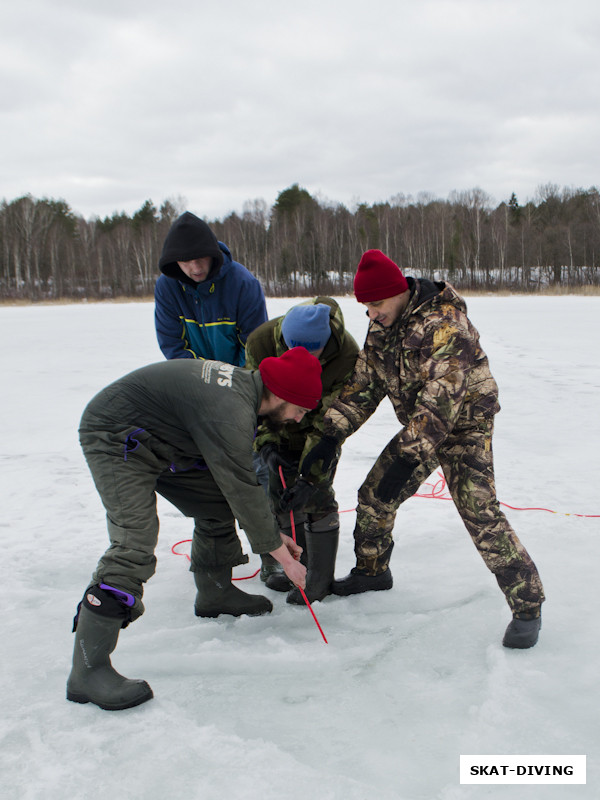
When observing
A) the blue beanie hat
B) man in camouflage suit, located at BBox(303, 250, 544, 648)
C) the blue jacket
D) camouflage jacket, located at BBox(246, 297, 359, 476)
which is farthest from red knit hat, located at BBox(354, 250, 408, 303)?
the blue jacket

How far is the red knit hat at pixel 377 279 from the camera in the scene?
2357 millimetres

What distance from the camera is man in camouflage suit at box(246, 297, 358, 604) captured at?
265 centimetres

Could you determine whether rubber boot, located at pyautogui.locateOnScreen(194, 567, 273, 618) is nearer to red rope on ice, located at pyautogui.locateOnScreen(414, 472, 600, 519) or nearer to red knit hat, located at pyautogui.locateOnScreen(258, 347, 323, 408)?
red knit hat, located at pyautogui.locateOnScreen(258, 347, 323, 408)

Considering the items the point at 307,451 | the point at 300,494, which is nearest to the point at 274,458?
the point at 307,451

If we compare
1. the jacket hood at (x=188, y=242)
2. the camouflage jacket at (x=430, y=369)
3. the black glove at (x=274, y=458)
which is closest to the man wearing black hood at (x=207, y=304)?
the jacket hood at (x=188, y=242)

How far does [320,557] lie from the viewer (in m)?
2.78

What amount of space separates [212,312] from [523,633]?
77.2 inches

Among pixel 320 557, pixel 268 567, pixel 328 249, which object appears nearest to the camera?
pixel 320 557

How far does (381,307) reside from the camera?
242 cm

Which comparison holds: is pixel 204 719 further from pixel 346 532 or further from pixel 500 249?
pixel 500 249

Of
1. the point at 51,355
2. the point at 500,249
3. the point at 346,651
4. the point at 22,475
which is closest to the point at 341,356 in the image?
the point at 346,651

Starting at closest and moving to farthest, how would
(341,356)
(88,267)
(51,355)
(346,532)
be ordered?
(341,356) → (346,532) → (51,355) → (88,267)

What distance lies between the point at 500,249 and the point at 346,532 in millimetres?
40216

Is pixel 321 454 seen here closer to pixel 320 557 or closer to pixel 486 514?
pixel 320 557
